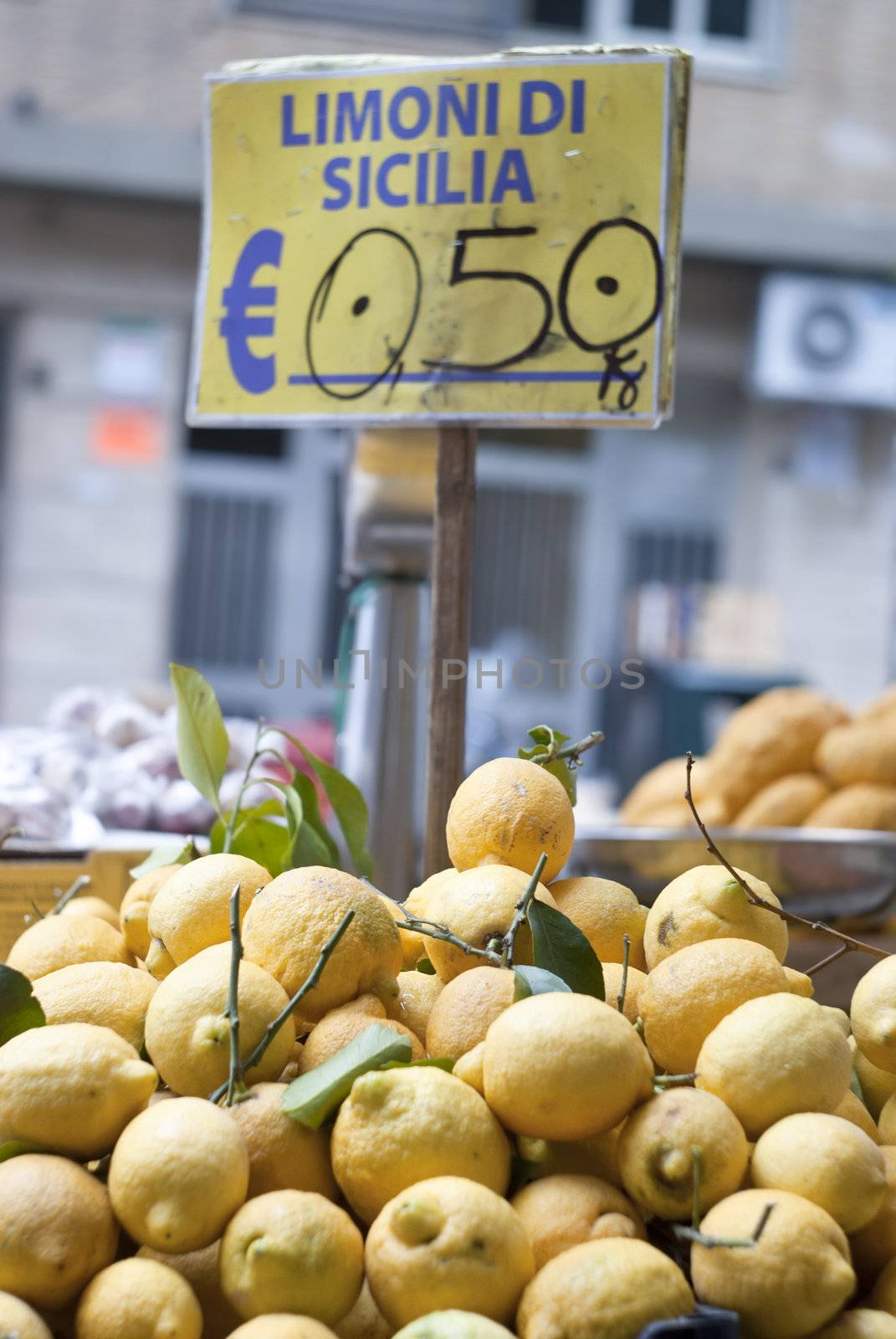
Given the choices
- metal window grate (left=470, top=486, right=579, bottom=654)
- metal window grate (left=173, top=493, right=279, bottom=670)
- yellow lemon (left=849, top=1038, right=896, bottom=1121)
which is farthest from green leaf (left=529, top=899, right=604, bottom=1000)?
metal window grate (left=470, top=486, right=579, bottom=654)

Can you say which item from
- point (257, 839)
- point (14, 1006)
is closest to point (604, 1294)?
point (14, 1006)

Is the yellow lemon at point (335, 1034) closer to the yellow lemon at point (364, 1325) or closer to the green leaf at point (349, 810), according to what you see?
the yellow lemon at point (364, 1325)

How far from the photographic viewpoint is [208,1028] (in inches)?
37.3

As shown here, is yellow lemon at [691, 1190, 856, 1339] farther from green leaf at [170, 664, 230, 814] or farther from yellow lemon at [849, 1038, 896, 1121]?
green leaf at [170, 664, 230, 814]

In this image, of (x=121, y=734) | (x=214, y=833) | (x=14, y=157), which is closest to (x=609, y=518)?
(x=14, y=157)

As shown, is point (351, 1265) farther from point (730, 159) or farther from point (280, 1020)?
point (730, 159)

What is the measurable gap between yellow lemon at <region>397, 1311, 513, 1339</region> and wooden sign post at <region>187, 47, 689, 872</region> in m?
0.81

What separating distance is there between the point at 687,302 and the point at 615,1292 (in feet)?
21.6

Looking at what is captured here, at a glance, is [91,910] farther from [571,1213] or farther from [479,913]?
[571,1213]

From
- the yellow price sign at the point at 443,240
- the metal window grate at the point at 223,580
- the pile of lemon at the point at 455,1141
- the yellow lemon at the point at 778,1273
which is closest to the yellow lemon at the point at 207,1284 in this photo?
the pile of lemon at the point at 455,1141

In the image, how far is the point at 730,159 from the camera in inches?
266

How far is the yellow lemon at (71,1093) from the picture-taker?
90cm

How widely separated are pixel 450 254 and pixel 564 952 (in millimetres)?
961

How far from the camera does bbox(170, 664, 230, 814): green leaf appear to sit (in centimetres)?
146
